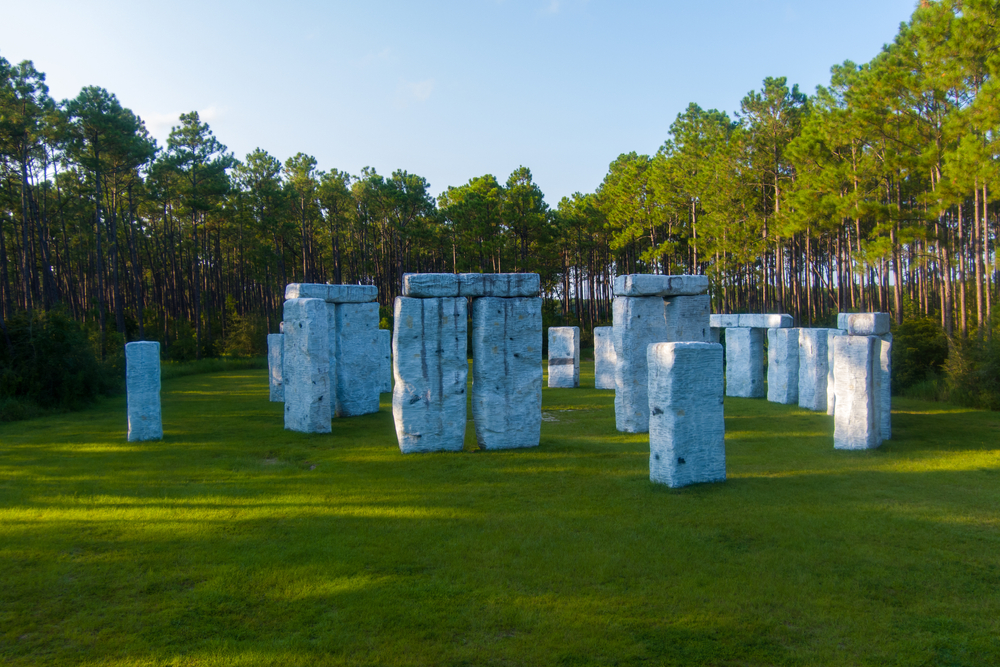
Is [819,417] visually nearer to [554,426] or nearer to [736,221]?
[554,426]

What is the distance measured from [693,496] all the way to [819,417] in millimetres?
6317

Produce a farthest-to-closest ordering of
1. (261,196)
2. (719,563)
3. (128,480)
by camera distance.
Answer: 1. (261,196)
2. (128,480)
3. (719,563)

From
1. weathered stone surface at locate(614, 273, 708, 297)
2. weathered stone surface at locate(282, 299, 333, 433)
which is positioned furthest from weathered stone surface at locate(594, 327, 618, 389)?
weathered stone surface at locate(282, 299, 333, 433)

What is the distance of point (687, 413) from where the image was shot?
23.0 ft

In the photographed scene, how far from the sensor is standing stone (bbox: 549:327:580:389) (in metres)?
17.7

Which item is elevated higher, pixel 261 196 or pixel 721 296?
pixel 261 196

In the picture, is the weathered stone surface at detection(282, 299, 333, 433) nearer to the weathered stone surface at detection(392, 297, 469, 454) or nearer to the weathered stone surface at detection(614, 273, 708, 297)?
the weathered stone surface at detection(392, 297, 469, 454)

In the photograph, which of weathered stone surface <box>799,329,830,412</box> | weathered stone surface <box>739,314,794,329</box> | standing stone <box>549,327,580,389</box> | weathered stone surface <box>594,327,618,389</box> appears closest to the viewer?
weathered stone surface <box>799,329,830,412</box>

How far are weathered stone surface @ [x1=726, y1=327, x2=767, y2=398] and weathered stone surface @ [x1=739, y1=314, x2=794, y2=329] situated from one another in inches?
7.3

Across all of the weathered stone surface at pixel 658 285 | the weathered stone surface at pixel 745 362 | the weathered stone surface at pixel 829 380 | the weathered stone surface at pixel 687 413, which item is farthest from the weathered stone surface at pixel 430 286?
the weathered stone surface at pixel 745 362

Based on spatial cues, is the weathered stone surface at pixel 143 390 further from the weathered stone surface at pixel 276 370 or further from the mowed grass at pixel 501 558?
the weathered stone surface at pixel 276 370

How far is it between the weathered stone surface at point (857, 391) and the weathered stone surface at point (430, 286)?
5594 mm

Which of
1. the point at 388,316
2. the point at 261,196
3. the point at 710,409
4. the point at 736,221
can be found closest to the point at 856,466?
the point at 710,409

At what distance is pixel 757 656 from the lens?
366 centimetres
